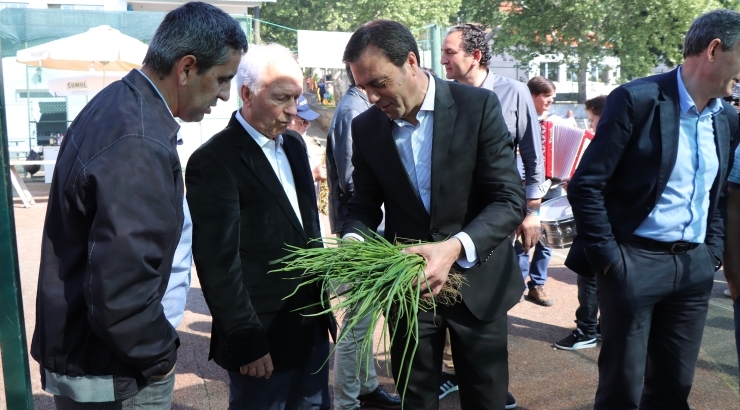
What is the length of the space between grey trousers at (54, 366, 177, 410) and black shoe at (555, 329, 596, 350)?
3.97m

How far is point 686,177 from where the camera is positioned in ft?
10.9

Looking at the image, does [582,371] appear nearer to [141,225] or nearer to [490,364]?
[490,364]

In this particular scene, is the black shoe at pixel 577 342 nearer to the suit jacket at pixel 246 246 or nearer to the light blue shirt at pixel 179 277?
the suit jacket at pixel 246 246

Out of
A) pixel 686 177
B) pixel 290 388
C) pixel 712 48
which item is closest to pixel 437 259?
pixel 290 388

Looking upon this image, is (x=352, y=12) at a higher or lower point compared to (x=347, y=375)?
higher

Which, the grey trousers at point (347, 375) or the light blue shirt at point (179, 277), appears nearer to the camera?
the light blue shirt at point (179, 277)

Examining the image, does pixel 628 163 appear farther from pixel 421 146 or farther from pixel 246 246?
pixel 246 246

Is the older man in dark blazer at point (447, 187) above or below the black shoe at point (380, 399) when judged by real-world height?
above

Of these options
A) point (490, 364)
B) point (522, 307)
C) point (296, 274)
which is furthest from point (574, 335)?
point (296, 274)

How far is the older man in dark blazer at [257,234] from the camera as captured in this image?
283cm

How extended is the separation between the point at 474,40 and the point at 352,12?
3701 centimetres

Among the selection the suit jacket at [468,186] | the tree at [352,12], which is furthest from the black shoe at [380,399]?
the tree at [352,12]

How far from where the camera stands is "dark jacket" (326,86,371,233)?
169 inches

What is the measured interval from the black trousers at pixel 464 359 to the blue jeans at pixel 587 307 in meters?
2.75
